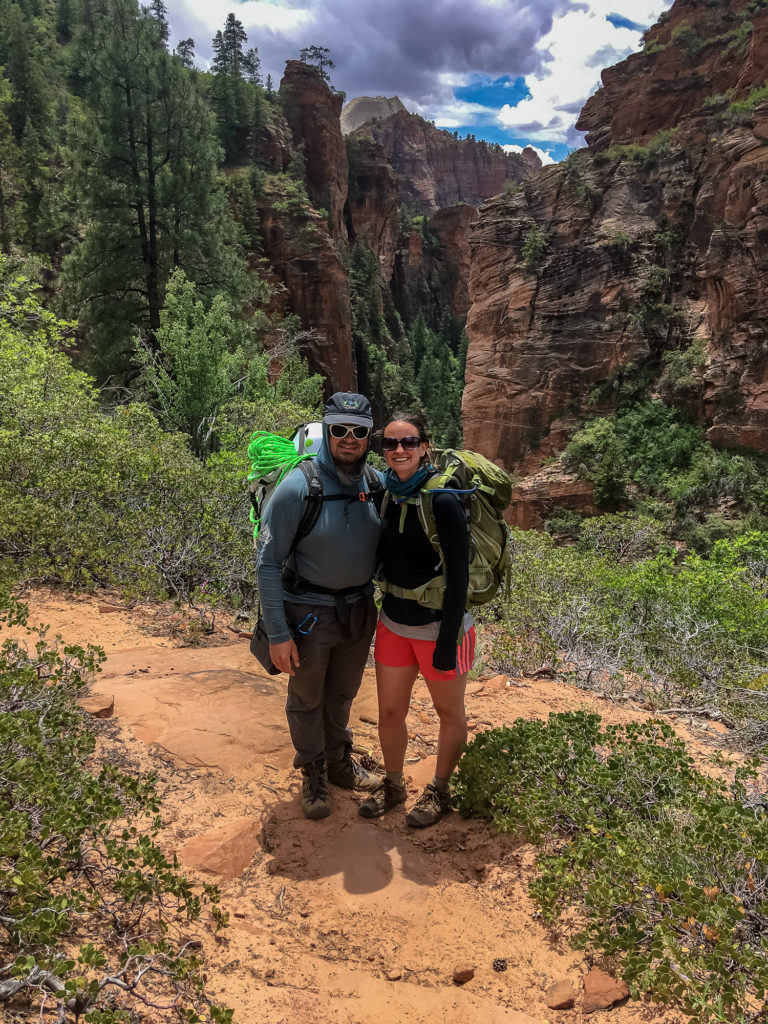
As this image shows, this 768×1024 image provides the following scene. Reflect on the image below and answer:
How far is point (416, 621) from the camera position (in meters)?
2.57

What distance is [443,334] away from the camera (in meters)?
54.9

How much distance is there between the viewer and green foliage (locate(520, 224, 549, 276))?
21.4m

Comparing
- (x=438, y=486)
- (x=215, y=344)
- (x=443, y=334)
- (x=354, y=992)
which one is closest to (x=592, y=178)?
(x=215, y=344)

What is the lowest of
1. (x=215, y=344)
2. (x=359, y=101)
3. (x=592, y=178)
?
(x=215, y=344)

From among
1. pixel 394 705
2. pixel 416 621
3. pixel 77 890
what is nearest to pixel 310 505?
pixel 416 621

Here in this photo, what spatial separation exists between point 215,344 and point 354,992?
10737mm

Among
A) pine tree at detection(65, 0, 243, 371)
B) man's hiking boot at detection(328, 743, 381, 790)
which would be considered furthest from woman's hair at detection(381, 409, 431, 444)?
pine tree at detection(65, 0, 243, 371)

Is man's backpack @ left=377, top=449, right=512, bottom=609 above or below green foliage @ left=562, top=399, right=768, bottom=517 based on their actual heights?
above

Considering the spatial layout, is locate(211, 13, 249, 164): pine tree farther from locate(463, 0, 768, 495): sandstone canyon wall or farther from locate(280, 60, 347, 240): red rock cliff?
locate(463, 0, 768, 495): sandstone canyon wall

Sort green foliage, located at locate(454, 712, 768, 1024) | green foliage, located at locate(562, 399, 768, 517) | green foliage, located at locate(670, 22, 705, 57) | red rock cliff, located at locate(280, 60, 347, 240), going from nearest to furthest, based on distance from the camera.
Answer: green foliage, located at locate(454, 712, 768, 1024)
green foliage, located at locate(562, 399, 768, 517)
green foliage, located at locate(670, 22, 705, 57)
red rock cliff, located at locate(280, 60, 347, 240)

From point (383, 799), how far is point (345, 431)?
1.81m

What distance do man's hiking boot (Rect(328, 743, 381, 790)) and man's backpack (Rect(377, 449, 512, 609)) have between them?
1023 mm

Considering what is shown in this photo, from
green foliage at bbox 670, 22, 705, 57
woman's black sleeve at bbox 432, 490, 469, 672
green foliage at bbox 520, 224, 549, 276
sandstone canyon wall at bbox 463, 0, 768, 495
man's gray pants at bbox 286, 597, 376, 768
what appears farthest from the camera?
green foliage at bbox 670, 22, 705, 57

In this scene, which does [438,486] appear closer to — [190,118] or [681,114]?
[190,118]
